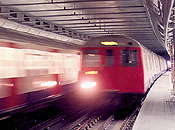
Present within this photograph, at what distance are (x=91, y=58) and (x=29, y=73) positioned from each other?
124 inches

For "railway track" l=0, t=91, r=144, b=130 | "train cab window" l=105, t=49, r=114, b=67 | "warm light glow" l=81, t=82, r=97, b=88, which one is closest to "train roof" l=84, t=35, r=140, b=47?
"train cab window" l=105, t=49, r=114, b=67

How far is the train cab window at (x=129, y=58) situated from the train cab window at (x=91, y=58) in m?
1.04

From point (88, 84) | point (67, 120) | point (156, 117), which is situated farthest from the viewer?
point (88, 84)

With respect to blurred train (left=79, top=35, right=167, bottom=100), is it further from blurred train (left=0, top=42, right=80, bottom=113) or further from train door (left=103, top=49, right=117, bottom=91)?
blurred train (left=0, top=42, right=80, bottom=113)

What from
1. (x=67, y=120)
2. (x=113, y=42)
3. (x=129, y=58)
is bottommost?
(x=67, y=120)

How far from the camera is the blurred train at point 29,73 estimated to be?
844cm

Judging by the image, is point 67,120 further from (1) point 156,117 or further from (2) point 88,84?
(1) point 156,117

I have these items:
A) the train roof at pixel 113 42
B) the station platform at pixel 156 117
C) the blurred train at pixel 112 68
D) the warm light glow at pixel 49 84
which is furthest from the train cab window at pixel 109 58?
the warm light glow at pixel 49 84

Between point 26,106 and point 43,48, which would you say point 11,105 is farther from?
point 43,48

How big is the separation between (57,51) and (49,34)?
1364cm

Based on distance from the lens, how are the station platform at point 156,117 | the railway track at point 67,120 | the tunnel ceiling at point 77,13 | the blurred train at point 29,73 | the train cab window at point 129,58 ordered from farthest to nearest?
1. the tunnel ceiling at point 77,13
2. the train cab window at point 129,58
3. the railway track at point 67,120
4. the blurred train at point 29,73
5. the station platform at point 156,117

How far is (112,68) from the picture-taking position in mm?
11820

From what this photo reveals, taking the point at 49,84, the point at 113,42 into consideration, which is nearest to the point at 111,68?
the point at 113,42

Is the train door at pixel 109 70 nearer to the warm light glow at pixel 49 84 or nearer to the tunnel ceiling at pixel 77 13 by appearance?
the warm light glow at pixel 49 84
